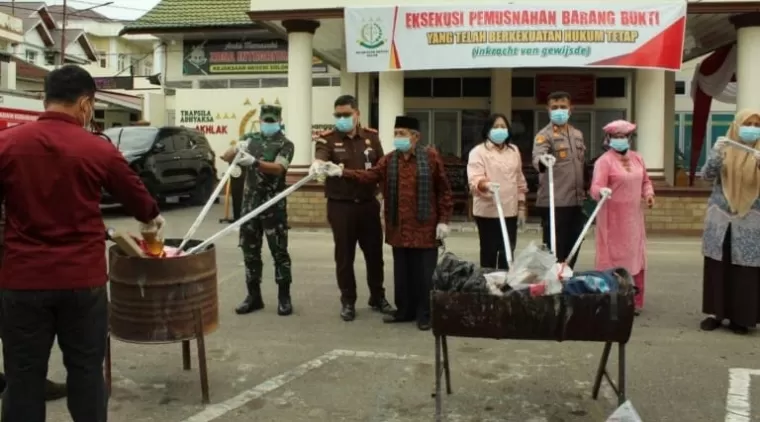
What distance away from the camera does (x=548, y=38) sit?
11.4 meters

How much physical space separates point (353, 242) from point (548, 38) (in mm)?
6158

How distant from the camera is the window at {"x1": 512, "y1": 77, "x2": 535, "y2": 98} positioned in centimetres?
1616

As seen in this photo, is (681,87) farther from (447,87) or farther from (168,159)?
(168,159)

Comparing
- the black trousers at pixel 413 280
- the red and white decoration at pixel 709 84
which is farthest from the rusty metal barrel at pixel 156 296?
the red and white decoration at pixel 709 84

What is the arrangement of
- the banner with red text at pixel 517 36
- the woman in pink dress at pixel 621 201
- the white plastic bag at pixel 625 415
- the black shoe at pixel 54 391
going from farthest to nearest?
the banner with red text at pixel 517 36 → the woman in pink dress at pixel 621 201 → the black shoe at pixel 54 391 → the white plastic bag at pixel 625 415

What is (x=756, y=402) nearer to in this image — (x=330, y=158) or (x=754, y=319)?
(x=754, y=319)

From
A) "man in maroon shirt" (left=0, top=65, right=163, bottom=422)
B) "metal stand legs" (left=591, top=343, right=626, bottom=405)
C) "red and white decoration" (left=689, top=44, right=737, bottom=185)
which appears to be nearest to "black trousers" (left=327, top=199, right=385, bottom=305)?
"metal stand legs" (left=591, top=343, right=626, bottom=405)

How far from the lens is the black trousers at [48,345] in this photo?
11.0 feet

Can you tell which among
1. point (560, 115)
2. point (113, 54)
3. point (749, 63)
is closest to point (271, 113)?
point (560, 115)

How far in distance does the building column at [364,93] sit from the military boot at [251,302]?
30.2ft

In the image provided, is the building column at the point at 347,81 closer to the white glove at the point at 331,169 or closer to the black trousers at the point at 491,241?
the black trousers at the point at 491,241

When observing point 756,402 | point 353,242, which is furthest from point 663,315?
point 353,242

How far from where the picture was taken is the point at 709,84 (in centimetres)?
1394

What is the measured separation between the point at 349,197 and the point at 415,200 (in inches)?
23.0
